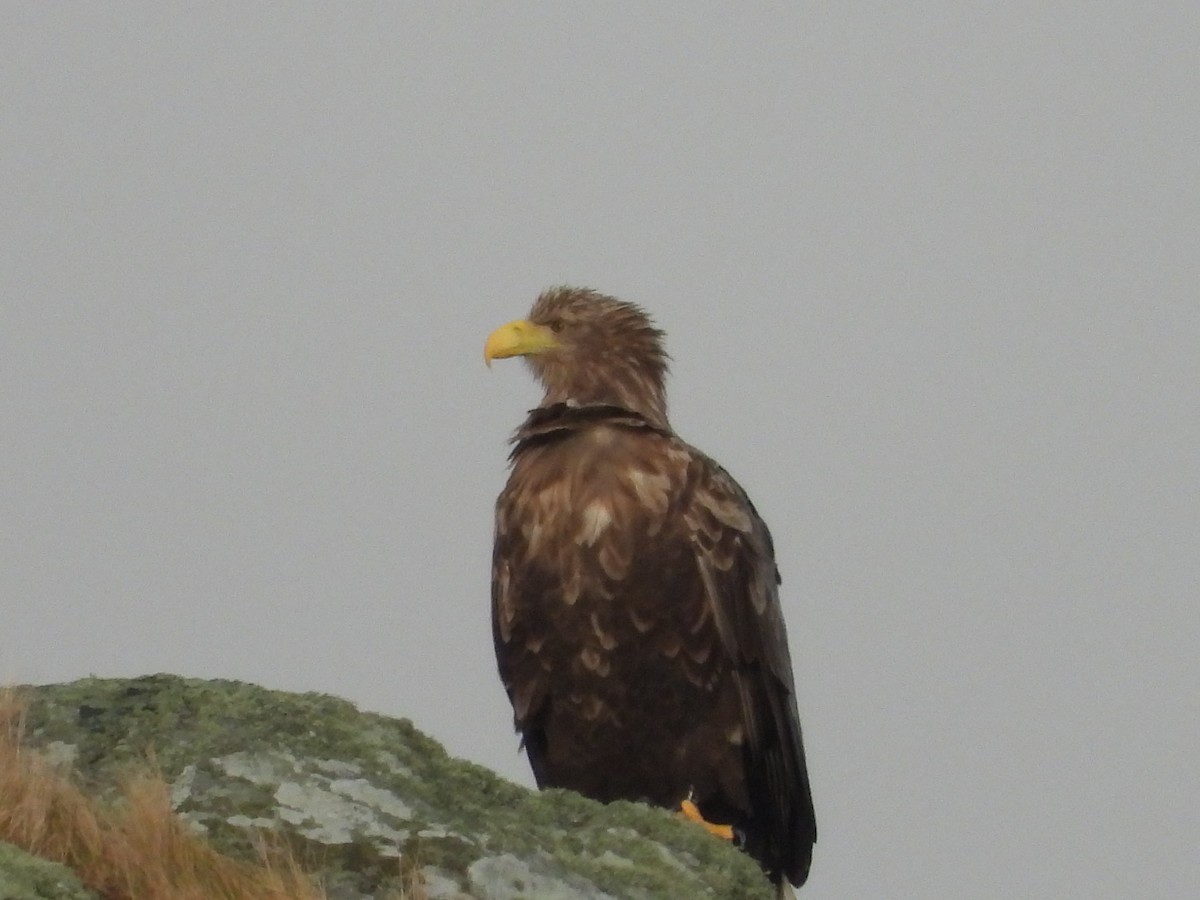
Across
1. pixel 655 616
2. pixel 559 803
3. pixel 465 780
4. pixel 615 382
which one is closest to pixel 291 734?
pixel 465 780

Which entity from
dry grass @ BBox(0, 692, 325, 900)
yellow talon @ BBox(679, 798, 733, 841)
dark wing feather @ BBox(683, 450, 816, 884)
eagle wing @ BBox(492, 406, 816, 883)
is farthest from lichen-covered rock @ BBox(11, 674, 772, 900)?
dark wing feather @ BBox(683, 450, 816, 884)

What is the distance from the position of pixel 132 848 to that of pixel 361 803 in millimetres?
642

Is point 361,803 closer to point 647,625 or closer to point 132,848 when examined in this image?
point 132,848

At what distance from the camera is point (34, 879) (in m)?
3.40

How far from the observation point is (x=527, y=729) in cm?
637

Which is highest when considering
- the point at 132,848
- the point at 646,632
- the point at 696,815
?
the point at 646,632

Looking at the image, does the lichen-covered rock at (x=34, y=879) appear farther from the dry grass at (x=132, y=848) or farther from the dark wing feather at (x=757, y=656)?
the dark wing feather at (x=757, y=656)

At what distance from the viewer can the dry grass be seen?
3549 millimetres

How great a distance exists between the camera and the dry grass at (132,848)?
3549 millimetres

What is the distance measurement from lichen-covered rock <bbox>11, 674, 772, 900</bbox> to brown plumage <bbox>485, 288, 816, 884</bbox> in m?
1.24

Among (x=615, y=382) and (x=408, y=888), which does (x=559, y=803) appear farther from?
(x=615, y=382)

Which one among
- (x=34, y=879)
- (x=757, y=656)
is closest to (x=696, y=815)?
(x=757, y=656)

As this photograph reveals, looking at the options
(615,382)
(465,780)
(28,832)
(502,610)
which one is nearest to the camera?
(28,832)

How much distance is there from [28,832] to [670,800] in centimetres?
295
